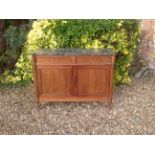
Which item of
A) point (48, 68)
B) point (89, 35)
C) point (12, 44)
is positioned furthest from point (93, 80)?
point (12, 44)

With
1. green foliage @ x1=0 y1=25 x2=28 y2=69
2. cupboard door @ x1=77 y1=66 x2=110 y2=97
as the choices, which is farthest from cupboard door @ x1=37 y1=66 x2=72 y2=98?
green foliage @ x1=0 y1=25 x2=28 y2=69

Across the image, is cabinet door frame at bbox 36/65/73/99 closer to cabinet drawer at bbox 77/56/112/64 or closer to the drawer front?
the drawer front

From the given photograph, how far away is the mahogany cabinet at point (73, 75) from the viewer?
4.15 meters

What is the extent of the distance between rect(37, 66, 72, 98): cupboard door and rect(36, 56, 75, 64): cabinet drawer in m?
0.08

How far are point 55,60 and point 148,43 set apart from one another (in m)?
2.78

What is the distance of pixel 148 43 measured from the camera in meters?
6.12

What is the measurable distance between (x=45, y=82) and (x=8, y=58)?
1.86 m

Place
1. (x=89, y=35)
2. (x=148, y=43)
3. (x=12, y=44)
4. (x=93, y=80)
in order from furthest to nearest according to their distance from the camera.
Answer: (x=148, y=43) < (x=12, y=44) < (x=89, y=35) < (x=93, y=80)

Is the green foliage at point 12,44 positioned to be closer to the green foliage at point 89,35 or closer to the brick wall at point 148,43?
the green foliage at point 89,35

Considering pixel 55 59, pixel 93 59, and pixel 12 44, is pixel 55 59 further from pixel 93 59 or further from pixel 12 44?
pixel 12 44

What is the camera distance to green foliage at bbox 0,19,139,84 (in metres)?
4.76

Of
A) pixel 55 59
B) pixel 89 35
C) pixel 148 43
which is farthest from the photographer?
pixel 148 43

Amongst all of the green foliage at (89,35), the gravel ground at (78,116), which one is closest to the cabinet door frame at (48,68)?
the gravel ground at (78,116)

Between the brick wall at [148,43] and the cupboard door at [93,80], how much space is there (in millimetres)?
2247
